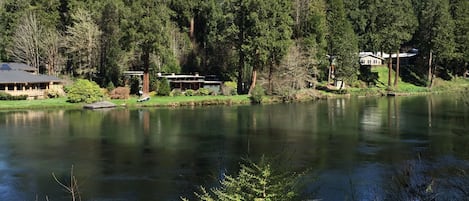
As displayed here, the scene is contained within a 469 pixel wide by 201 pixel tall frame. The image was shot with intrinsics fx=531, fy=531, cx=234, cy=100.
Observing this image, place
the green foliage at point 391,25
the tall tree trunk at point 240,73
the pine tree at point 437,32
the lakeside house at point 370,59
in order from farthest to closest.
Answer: the lakeside house at point 370,59
the pine tree at point 437,32
the green foliage at point 391,25
the tall tree trunk at point 240,73

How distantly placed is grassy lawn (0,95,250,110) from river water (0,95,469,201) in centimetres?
269

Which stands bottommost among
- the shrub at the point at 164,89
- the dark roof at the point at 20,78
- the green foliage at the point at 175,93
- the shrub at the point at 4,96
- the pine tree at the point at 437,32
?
the shrub at the point at 4,96

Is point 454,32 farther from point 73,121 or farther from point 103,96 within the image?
point 73,121

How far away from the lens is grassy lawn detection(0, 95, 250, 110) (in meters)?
47.7

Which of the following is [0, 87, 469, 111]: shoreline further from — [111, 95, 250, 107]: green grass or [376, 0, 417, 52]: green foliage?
[376, 0, 417, 52]: green foliage

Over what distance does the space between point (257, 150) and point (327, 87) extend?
41947mm

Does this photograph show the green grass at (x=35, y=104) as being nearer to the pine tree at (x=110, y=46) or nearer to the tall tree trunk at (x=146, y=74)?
the tall tree trunk at (x=146, y=74)

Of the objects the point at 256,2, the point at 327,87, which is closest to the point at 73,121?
the point at 256,2

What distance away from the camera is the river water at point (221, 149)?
18531 millimetres

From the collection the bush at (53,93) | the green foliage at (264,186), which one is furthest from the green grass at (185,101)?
the green foliage at (264,186)

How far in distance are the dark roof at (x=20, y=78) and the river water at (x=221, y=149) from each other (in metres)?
8.68

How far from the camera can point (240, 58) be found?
58.4 meters

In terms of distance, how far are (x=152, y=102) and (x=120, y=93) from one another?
16.1ft

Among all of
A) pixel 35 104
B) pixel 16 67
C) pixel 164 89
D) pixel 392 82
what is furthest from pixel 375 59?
pixel 35 104
